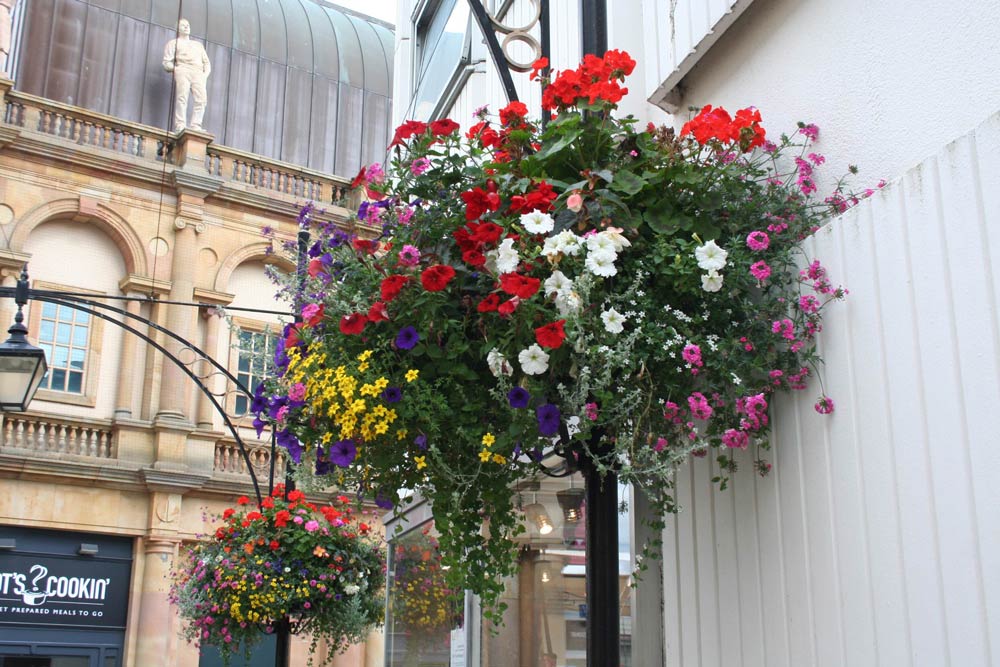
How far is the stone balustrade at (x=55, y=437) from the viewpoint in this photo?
709 inches

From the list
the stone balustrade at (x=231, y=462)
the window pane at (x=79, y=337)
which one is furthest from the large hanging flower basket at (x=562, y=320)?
the window pane at (x=79, y=337)

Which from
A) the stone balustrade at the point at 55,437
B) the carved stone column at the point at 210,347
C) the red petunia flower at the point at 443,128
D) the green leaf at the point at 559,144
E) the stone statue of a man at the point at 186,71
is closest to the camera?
the green leaf at the point at 559,144

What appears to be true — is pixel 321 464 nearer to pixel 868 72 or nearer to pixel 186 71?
pixel 868 72

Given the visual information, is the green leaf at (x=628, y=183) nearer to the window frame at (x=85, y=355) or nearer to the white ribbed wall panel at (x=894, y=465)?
the white ribbed wall panel at (x=894, y=465)

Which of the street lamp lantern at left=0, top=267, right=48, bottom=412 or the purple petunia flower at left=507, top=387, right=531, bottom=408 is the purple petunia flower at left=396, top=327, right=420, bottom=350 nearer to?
the purple petunia flower at left=507, top=387, right=531, bottom=408

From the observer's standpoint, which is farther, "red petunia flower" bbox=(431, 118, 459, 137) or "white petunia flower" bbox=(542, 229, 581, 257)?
"red petunia flower" bbox=(431, 118, 459, 137)

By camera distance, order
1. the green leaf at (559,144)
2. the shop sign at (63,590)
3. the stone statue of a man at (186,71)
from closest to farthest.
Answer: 1. the green leaf at (559,144)
2. the shop sign at (63,590)
3. the stone statue of a man at (186,71)

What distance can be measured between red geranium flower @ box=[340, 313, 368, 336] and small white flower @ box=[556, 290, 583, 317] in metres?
0.54

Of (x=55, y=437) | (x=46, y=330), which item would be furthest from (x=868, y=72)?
(x=46, y=330)

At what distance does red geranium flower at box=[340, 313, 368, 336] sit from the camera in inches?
113

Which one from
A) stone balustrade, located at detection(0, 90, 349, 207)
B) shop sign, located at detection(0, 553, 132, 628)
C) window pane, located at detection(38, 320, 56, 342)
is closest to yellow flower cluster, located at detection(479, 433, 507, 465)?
shop sign, located at detection(0, 553, 132, 628)

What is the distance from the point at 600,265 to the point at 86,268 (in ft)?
61.3

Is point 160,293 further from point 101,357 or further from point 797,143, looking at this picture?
point 797,143

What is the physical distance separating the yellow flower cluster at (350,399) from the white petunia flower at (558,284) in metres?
0.41
